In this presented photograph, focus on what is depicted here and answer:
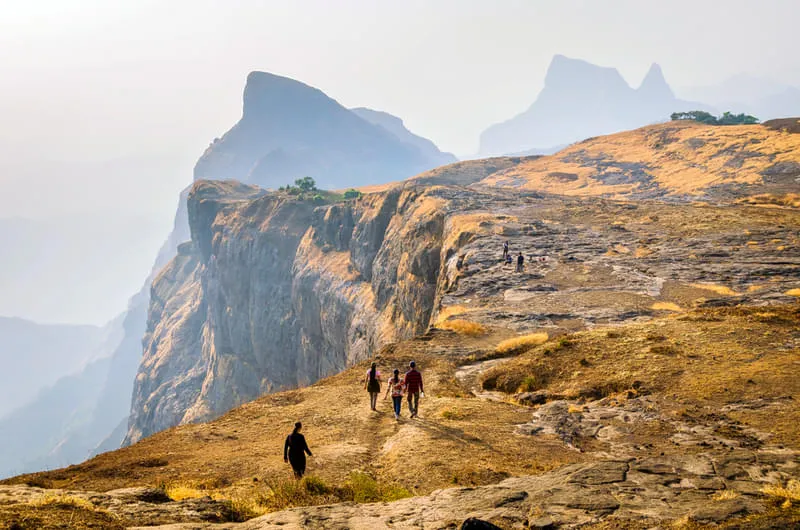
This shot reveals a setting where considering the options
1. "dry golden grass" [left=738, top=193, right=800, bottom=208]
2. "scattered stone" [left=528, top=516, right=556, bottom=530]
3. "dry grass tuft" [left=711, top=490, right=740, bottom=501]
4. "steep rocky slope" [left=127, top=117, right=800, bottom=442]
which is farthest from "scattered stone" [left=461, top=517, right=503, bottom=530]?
"dry golden grass" [left=738, top=193, right=800, bottom=208]

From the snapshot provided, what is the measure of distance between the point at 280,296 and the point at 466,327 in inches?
3629

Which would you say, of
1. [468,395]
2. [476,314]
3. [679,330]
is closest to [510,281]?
[476,314]

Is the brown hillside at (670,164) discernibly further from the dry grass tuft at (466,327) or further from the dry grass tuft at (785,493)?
the dry grass tuft at (785,493)

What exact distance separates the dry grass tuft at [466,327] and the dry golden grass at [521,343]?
85.3 inches

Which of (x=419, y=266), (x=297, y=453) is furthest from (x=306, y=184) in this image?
(x=297, y=453)

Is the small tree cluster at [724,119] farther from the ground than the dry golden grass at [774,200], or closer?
farther from the ground

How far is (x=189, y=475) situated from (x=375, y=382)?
22.5ft

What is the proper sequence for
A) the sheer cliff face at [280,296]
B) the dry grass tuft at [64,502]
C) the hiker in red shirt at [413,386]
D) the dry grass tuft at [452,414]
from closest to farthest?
the dry grass tuft at [64,502] < the dry grass tuft at [452,414] < the hiker in red shirt at [413,386] < the sheer cliff face at [280,296]

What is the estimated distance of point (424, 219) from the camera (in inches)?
2329

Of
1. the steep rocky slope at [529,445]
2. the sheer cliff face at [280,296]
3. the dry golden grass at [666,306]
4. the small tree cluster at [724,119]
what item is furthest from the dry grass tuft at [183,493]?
the small tree cluster at [724,119]

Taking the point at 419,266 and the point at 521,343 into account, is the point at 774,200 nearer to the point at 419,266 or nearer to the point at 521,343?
the point at 419,266

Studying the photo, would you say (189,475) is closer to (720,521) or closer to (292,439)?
(292,439)

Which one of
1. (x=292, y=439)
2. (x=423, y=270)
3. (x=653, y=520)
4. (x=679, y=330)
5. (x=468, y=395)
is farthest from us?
(x=423, y=270)

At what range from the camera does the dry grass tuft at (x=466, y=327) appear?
993 inches
